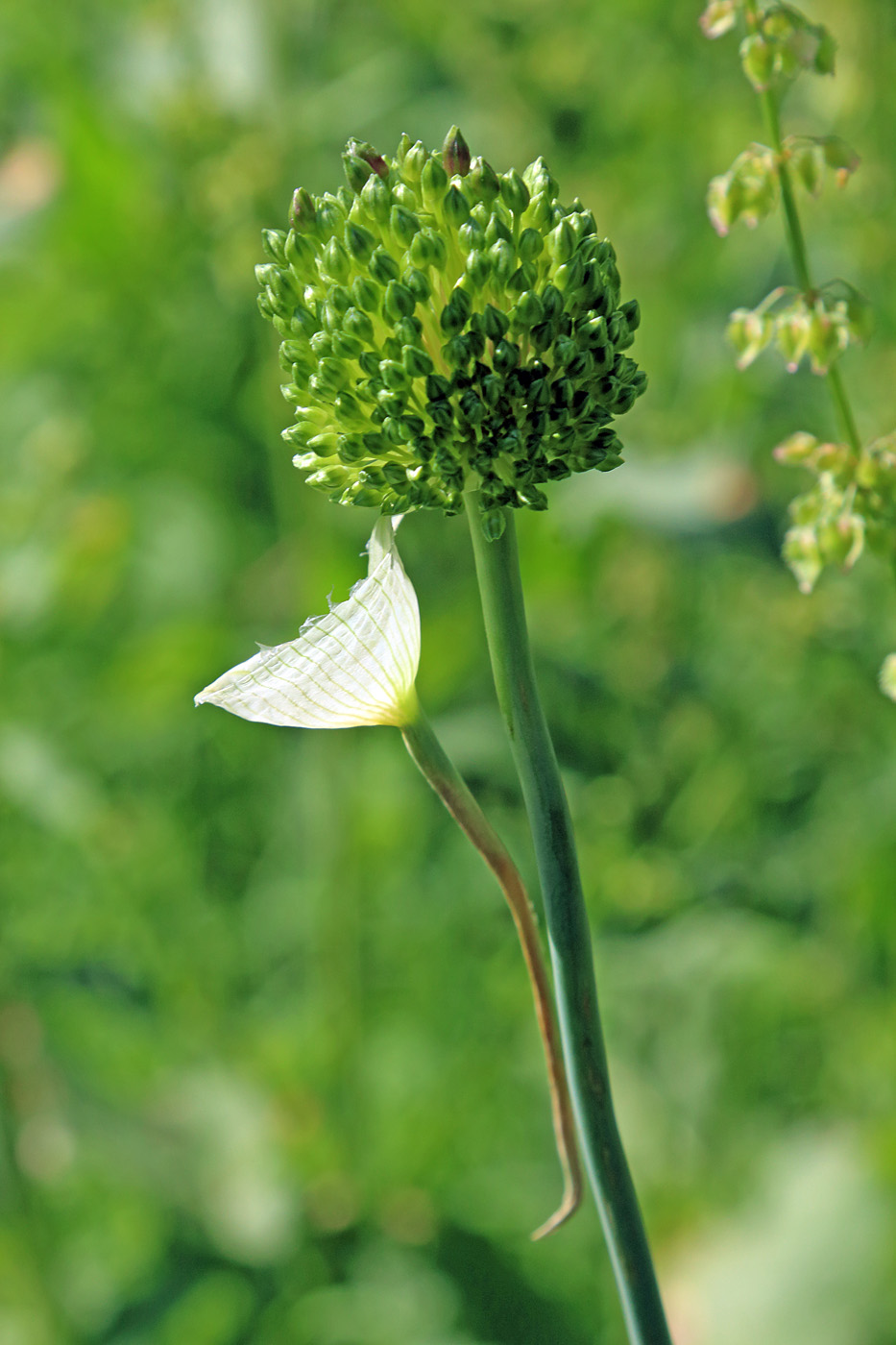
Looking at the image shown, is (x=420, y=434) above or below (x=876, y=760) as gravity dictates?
above

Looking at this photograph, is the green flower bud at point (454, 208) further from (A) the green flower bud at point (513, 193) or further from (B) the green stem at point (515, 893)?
(B) the green stem at point (515, 893)

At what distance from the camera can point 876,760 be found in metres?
1.17

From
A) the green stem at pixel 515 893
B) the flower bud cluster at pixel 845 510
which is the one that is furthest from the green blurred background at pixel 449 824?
the green stem at pixel 515 893

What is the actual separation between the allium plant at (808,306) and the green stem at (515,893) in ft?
0.59

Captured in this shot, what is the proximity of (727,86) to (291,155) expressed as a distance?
2.04 feet

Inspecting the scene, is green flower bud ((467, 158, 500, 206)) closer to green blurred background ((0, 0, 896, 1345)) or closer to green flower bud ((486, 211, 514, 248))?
green flower bud ((486, 211, 514, 248))

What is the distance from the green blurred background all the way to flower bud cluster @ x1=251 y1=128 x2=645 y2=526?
1.94 feet

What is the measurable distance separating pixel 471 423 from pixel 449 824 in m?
1.19

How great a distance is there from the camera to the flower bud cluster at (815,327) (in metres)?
0.42

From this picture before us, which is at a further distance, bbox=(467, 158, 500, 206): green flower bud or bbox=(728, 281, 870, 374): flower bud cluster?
bbox=(728, 281, 870, 374): flower bud cluster

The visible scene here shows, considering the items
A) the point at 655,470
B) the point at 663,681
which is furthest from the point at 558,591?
the point at 655,470

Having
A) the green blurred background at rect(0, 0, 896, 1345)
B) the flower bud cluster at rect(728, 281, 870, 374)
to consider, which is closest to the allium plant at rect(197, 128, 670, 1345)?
the flower bud cluster at rect(728, 281, 870, 374)

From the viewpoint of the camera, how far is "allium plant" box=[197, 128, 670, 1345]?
11.8 inches

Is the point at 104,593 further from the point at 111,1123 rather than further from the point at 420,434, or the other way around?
the point at 420,434
